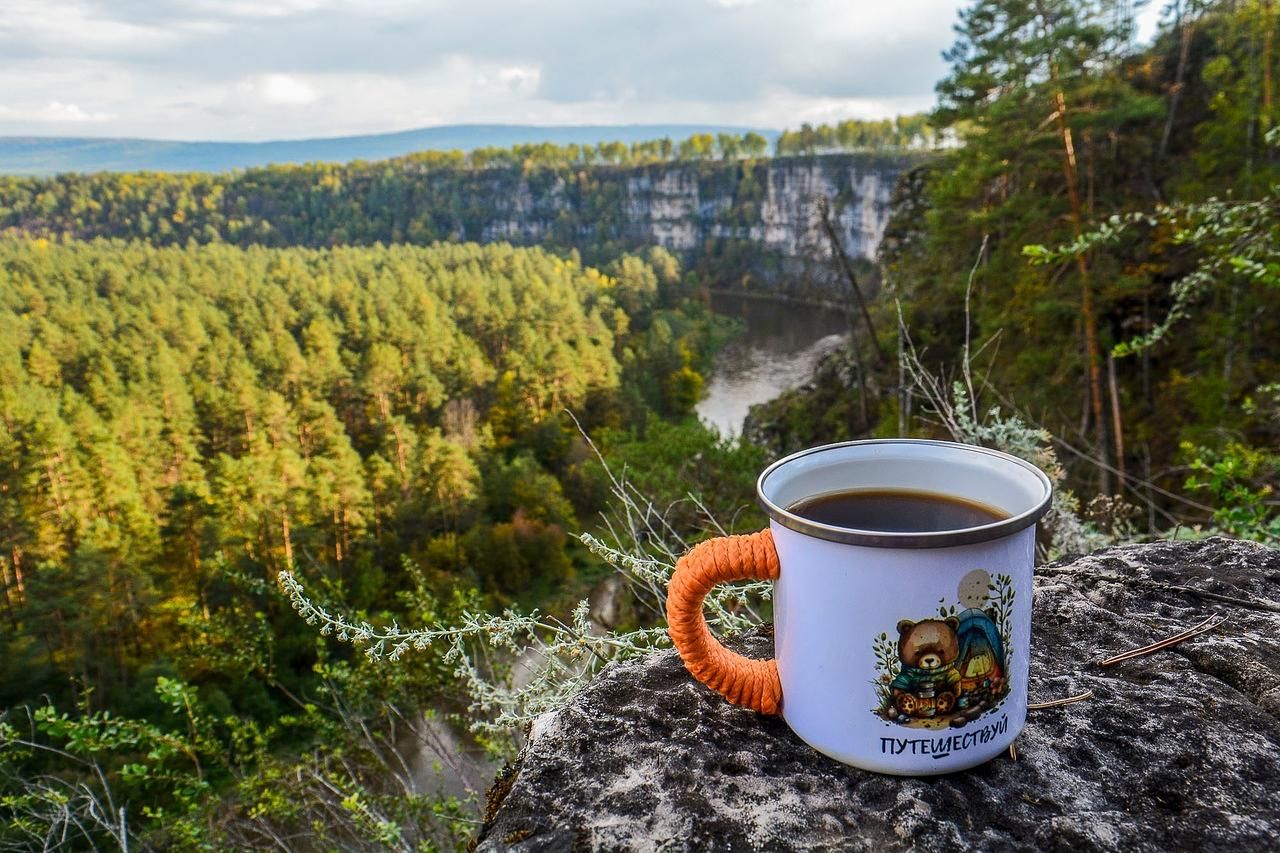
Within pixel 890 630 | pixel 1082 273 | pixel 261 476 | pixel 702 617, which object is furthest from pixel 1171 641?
pixel 261 476

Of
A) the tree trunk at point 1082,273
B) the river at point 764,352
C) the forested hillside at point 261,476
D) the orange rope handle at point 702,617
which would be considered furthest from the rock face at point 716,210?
the orange rope handle at point 702,617

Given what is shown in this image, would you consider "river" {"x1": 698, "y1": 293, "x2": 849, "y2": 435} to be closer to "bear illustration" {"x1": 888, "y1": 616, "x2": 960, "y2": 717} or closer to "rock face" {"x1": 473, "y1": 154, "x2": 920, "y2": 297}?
"rock face" {"x1": 473, "y1": 154, "x2": 920, "y2": 297}

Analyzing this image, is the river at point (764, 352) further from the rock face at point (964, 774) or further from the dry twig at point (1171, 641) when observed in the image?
the rock face at point (964, 774)

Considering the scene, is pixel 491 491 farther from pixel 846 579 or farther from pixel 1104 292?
pixel 846 579

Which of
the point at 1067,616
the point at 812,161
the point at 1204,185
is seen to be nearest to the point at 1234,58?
the point at 1204,185

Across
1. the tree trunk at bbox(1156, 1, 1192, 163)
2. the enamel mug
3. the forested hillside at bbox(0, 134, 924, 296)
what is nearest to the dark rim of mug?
the enamel mug

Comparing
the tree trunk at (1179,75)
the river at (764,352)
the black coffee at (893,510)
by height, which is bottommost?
the river at (764,352)
